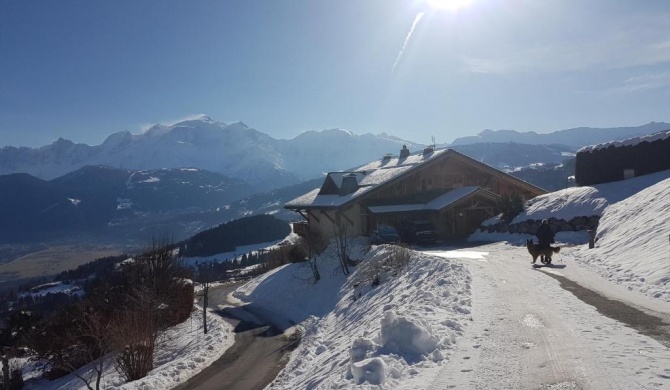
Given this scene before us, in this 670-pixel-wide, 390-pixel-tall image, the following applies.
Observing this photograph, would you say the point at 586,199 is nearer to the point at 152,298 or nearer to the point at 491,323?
the point at 491,323

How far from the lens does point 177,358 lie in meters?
20.6

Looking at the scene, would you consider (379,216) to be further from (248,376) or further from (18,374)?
(18,374)

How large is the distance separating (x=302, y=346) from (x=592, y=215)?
18.9 m

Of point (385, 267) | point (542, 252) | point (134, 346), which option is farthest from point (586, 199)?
point (134, 346)

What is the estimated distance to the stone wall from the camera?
26500mm

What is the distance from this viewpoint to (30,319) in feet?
89.9

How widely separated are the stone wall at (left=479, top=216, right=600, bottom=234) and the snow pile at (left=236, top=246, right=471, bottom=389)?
36.2 ft

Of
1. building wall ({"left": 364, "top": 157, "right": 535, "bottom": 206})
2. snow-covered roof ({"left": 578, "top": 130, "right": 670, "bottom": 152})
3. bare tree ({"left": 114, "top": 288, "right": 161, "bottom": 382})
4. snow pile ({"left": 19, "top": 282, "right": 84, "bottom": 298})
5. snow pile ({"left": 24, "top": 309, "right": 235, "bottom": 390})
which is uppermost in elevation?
snow-covered roof ({"left": 578, "top": 130, "right": 670, "bottom": 152})

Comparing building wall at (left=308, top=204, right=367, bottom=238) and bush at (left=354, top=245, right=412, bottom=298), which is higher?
building wall at (left=308, top=204, right=367, bottom=238)

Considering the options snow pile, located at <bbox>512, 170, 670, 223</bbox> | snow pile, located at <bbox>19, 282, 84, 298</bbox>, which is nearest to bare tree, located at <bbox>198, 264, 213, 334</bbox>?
snow pile, located at <bbox>512, 170, 670, 223</bbox>

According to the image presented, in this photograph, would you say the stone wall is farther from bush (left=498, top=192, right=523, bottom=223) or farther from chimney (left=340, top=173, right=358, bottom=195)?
chimney (left=340, top=173, right=358, bottom=195)

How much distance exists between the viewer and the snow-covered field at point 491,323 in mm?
7133

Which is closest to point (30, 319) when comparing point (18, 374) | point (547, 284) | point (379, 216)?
point (18, 374)

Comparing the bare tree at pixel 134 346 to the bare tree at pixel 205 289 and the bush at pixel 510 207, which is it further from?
the bush at pixel 510 207
